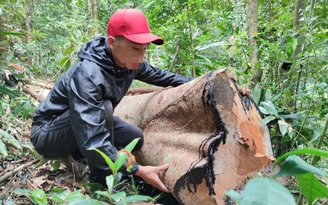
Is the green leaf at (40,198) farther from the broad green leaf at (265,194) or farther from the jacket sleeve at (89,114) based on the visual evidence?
the broad green leaf at (265,194)

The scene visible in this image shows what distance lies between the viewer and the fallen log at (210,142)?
1485mm

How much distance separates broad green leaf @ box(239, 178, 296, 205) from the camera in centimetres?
40

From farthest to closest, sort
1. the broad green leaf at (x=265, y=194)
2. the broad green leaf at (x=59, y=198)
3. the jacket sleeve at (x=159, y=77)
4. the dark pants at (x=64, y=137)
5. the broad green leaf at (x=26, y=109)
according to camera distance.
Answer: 1. the jacket sleeve at (x=159, y=77)
2. the broad green leaf at (x=26, y=109)
3. the dark pants at (x=64, y=137)
4. the broad green leaf at (x=59, y=198)
5. the broad green leaf at (x=265, y=194)

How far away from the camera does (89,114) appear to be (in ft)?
5.16

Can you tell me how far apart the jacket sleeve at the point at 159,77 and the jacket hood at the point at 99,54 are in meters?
0.48

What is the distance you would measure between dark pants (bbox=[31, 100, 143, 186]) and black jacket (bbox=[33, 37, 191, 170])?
85 mm

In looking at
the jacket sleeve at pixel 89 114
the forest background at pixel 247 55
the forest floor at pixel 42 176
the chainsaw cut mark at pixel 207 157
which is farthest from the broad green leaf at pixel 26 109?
the chainsaw cut mark at pixel 207 157

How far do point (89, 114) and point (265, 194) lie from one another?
4.21 feet

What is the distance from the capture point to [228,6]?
13.7ft

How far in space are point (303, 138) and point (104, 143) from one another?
4.10 feet

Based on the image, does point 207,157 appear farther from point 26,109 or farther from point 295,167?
point 26,109

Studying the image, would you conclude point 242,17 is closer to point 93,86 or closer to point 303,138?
point 303,138

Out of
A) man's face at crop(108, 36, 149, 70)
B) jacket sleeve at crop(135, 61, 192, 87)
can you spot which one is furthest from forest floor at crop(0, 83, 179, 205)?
jacket sleeve at crop(135, 61, 192, 87)

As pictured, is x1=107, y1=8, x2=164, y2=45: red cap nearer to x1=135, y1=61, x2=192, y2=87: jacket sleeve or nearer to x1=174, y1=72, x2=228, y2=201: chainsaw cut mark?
x1=174, y1=72, x2=228, y2=201: chainsaw cut mark
